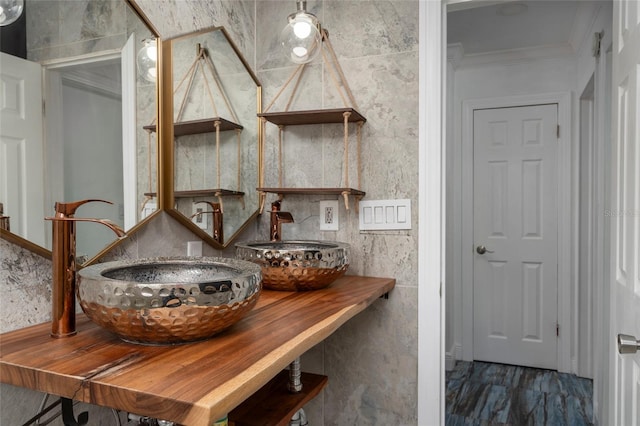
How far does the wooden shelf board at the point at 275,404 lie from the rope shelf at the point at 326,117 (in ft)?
2.07

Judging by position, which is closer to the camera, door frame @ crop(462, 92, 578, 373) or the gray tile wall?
the gray tile wall

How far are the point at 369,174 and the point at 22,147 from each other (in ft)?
3.70

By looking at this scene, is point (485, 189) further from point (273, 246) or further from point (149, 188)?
point (149, 188)

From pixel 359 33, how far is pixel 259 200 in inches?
30.2

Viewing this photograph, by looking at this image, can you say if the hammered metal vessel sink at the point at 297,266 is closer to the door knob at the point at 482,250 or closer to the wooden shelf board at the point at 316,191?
the wooden shelf board at the point at 316,191

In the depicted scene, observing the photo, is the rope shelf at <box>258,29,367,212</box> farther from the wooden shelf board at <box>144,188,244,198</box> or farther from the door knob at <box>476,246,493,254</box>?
the door knob at <box>476,246,493,254</box>

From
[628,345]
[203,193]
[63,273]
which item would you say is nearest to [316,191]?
[203,193]

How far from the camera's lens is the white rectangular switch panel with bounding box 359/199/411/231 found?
5.46 ft

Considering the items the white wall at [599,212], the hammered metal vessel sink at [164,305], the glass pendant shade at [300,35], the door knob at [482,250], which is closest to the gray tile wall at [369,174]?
the glass pendant shade at [300,35]

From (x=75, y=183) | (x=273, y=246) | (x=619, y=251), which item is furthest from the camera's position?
(x=273, y=246)

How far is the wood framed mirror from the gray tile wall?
4.5 inches

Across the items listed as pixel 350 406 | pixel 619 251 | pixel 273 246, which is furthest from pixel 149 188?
pixel 619 251

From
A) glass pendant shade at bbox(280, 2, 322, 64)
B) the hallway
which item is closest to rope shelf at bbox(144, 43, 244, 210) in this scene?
glass pendant shade at bbox(280, 2, 322, 64)

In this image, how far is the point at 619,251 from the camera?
1281 millimetres
